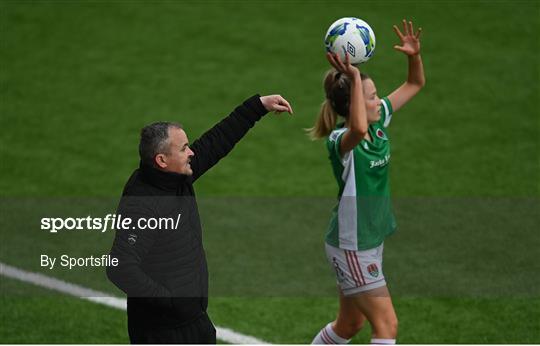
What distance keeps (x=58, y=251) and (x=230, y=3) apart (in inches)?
307

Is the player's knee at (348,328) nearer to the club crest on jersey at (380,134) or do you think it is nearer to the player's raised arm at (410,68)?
the club crest on jersey at (380,134)

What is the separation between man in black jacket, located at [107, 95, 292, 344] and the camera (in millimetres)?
6499

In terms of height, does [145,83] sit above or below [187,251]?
below

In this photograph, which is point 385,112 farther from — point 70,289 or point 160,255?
point 70,289

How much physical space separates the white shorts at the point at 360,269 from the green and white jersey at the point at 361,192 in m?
0.05

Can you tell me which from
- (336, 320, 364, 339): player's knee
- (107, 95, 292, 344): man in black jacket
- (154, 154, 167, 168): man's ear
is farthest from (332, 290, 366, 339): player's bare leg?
(154, 154, 167, 168): man's ear

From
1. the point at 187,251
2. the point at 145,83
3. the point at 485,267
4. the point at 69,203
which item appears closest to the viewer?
the point at 187,251

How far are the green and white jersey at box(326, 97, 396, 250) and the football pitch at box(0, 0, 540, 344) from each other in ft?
5.80

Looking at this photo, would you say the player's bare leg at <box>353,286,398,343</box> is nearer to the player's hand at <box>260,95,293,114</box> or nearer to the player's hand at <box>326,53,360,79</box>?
the player's hand at <box>260,95,293,114</box>

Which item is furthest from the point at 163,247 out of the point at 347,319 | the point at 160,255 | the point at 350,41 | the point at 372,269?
the point at 350,41

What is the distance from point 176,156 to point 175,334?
1.11 m

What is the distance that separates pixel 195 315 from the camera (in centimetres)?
694

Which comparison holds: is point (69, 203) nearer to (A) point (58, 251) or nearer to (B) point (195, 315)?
(A) point (58, 251)

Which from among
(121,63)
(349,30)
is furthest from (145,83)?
(349,30)
